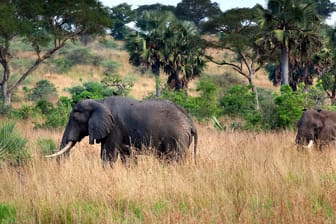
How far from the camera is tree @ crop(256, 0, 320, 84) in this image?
84.9 ft

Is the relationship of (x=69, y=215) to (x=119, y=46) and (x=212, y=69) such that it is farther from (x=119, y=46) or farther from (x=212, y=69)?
(x=119, y=46)

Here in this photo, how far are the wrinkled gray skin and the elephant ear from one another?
4154 millimetres

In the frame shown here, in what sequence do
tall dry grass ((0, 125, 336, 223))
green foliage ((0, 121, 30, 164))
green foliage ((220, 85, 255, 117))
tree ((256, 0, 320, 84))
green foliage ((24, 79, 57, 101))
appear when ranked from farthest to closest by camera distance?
green foliage ((24, 79, 57, 101)), tree ((256, 0, 320, 84)), green foliage ((220, 85, 255, 117)), green foliage ((0, 121, 30, 164)), tall dry grass ((0, 125, 336, 223))

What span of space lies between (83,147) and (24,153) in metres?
2.30

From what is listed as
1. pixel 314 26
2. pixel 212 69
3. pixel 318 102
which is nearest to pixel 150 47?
pixel 314 26

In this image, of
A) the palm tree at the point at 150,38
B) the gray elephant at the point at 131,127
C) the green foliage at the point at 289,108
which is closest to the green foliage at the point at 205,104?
the green foliage at the point at 289,108

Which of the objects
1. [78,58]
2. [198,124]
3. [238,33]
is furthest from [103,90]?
[78,58]

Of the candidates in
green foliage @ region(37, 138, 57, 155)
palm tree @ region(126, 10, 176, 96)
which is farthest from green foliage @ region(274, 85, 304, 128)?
palm tree @ region(126, 10, 176, 96)

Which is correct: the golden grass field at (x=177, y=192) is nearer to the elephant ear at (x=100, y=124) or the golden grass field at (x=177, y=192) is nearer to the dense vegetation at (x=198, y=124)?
the dense vegetation at (x=198, y=124)

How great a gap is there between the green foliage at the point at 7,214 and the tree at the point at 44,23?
16.8 metres

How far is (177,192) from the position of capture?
598cm

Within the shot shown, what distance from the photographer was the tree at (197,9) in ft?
192

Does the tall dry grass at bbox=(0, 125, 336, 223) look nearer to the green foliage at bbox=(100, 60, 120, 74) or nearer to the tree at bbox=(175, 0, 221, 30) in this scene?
the green foliage at bbox=(100, 60, 120, 74)

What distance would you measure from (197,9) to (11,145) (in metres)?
52.0
